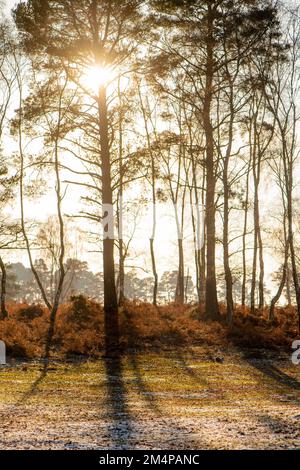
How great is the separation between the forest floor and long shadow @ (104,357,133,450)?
0.01 metres

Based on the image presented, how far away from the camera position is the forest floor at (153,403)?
21.8 ft

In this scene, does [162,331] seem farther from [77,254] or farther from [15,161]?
[77,254]

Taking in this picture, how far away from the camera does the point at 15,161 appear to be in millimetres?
23172

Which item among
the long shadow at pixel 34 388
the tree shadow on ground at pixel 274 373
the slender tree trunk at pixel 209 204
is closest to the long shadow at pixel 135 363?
the long shadow at pixel 34 388

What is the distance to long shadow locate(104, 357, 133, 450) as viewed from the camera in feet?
21.9

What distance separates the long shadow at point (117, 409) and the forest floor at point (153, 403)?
0.04ft

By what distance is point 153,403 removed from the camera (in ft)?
31.4

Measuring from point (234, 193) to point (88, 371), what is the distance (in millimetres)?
11457

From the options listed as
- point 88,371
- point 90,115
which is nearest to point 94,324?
point 88,371

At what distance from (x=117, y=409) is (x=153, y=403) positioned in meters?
0.86

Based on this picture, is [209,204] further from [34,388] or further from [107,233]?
[34,388]

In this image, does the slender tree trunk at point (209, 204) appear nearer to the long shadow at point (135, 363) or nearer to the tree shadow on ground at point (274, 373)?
the long shadow at point (135, 363)

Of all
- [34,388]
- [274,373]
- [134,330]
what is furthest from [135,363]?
→ [134,330]

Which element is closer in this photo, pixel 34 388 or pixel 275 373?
pixel 34 388
